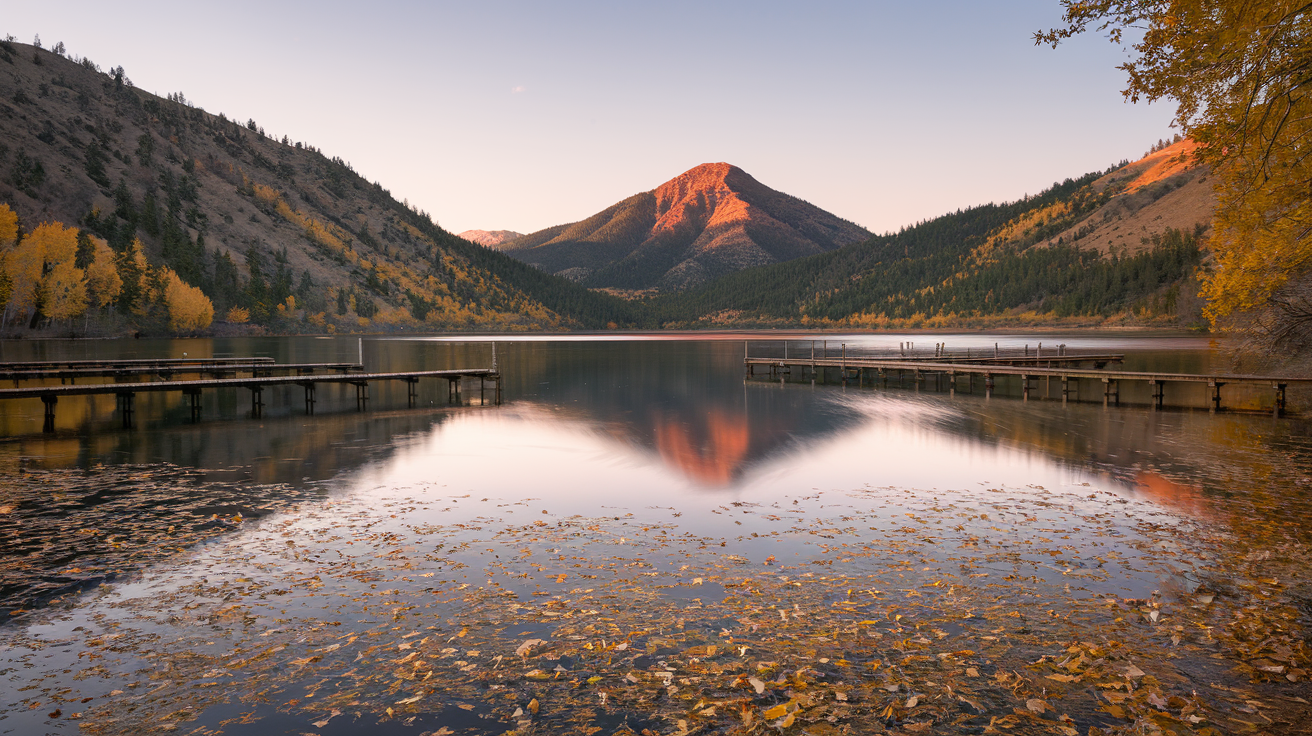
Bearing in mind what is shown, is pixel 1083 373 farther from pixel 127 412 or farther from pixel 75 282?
pixel 75 282

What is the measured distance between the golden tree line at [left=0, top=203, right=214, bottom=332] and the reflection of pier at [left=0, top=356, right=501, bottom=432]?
191ft

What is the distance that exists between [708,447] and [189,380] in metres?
29.4

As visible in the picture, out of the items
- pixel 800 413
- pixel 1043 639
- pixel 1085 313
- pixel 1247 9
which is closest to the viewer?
pixel 1043 639

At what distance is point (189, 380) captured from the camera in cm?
3606

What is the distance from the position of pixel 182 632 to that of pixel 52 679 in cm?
112

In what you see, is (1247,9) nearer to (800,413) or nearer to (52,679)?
(52,679)

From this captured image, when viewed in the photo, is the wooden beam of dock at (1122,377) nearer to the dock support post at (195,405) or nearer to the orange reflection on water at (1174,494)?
the orange reflection on water at (1174,494)

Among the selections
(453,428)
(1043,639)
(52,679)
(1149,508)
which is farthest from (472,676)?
(453,428)

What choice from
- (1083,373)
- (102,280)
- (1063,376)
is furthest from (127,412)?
(102,280)

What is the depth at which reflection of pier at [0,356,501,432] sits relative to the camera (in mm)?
25094

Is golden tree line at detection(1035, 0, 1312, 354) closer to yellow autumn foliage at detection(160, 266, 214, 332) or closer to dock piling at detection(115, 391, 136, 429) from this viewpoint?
dock piling at detection(115, 391, 136, 429)

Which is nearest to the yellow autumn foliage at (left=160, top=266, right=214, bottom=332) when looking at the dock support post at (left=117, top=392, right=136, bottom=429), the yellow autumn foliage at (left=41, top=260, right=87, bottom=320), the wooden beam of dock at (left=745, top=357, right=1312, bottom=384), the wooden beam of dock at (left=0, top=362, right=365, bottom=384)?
the yellow autumn foliage at (left=41, top=260, right=87, bottom=320)

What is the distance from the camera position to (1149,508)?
12539 mm

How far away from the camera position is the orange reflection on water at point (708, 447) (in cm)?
1716
